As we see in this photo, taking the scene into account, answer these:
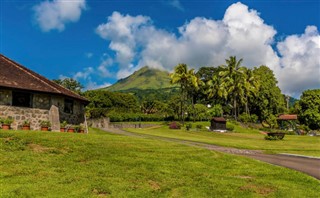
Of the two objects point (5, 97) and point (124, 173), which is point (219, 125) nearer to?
point (5, 97)

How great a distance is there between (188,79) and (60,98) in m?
46.6

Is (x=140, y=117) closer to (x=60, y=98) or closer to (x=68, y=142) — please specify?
(x=60, y=98)

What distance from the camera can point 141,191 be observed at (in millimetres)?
9945

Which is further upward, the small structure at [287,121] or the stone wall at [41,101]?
the stone wall at [41,101]

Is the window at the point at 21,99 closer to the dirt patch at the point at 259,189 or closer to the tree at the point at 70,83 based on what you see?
the dirt patch at the point at 259,189

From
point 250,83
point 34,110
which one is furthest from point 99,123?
point 250,83

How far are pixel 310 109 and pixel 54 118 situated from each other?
65374mm

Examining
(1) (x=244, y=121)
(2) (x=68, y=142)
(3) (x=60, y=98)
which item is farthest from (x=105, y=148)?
(1) (x=244, y=121)

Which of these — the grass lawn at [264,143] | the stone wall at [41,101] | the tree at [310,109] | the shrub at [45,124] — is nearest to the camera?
the shrub at [45,124]

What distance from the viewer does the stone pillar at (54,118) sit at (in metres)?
25.5

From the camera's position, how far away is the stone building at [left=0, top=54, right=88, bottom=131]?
23.7 meters

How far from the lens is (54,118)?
84.8 feet

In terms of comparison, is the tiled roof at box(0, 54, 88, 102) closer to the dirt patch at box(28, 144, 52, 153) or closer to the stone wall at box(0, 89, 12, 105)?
the stone wall at box(0, 89, 12, 105)

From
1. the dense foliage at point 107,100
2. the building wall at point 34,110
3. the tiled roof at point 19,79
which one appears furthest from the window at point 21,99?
the dense foliage at point 107,100
